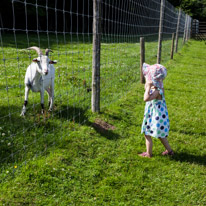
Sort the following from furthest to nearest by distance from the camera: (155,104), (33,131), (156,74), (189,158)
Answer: (33,131), (189,158), (155,104), (156,74)

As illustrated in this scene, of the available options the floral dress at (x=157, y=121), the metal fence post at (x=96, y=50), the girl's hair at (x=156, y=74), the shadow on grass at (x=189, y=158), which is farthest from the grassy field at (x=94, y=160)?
the girl's hair at (x=156, y=74)

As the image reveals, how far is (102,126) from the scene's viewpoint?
4.52 m

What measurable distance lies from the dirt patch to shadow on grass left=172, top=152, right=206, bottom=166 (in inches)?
50.6

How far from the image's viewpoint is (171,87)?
761cm

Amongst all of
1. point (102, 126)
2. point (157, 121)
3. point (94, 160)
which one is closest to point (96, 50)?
point (102, 126)

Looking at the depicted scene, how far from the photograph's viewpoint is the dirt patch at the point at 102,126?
442cm

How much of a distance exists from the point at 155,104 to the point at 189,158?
1.08 meters

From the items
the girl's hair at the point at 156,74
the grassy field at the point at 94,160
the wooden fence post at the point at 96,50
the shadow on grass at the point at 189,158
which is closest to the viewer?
→ the grassy field at the point at 94,160

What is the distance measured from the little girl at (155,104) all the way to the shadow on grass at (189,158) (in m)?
0.40

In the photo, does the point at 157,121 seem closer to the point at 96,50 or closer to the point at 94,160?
the point at 94,160

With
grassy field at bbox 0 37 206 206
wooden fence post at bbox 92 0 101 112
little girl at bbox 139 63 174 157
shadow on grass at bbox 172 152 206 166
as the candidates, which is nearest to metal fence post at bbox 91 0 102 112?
wooden fence post at bbox 92 0 101 112

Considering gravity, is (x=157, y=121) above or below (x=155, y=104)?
below

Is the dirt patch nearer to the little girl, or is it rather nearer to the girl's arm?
the little girl

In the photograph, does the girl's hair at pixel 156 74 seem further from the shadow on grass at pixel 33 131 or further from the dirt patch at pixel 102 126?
the dirt patch at pixel 102 126
